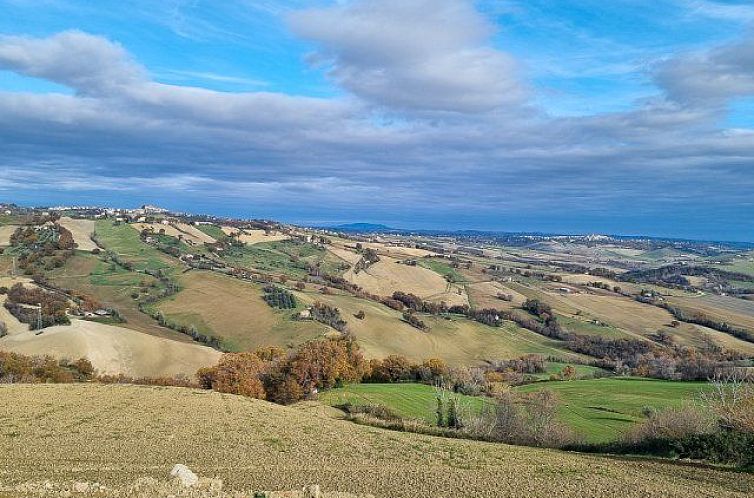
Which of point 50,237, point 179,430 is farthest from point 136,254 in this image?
point 179,430

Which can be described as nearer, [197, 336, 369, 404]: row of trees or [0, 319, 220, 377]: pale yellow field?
[197, 336, 369, 404]: row of trees

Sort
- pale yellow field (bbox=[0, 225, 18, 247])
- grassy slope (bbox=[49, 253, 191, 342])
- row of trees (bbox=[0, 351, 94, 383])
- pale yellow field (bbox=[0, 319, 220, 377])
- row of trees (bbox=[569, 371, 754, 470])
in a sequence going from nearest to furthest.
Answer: row of trees (bbox=[569, 371, 754, 470]) → row of trees (bbox=[0, 351, 94, 383]) → pale yellow field (bbox=[0, 319, 220, 377]) → grassy slope (bbox=[49, 253, 191, 342]) → pale yellow field (bbox=[0, 225, 18, 247])

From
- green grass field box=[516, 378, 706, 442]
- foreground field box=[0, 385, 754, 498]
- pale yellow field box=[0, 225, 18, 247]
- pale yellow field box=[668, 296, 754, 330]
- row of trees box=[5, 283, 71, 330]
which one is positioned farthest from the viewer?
pale yellow field box=[0, 225, 18, 247]

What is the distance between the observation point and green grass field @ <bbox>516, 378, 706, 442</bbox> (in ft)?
185

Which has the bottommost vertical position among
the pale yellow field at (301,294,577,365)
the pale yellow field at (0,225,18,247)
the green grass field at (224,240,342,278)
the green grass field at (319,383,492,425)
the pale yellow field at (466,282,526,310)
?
the pale yellow field at (301,294,577,365)

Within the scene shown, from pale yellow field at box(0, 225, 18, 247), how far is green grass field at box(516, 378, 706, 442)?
158682mm

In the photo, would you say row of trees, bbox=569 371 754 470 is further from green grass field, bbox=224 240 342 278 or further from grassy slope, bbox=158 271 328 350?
green grass field, bbox=224 240 342 278

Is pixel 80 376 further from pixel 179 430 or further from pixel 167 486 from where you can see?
pixel 167 486

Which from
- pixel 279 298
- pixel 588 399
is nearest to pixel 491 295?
pixel 279 298

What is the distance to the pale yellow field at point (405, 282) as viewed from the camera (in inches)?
6412

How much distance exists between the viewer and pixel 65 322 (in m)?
96.8

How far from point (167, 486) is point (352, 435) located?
1858cm

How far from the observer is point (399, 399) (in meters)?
62.5

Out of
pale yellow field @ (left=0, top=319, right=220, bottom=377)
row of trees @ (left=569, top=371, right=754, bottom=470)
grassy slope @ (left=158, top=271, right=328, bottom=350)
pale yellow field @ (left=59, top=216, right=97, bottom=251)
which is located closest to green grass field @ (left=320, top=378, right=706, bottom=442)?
row of trees @ (left=569, top=371, right=754, bottom=470)
